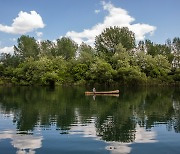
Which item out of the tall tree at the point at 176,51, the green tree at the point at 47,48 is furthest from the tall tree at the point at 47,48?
the tall tree at the point at 176,51

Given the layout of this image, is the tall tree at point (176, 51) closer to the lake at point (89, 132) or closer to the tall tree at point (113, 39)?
the tall tree at point (113, 39)

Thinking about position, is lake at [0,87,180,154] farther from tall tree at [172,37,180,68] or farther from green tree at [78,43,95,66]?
tall tree at [172,37,180,68]

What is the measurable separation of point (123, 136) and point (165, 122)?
26.0ft

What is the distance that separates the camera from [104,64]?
324 ft

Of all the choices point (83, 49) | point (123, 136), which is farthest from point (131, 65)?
point (123, 136)

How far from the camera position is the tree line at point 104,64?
3890 inches

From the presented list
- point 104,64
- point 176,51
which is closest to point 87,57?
point 104,64

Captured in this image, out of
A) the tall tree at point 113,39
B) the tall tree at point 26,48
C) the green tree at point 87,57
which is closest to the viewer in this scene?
the green tree at point 87,57

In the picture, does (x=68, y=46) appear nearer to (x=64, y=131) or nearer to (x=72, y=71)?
(x=72, y=71)

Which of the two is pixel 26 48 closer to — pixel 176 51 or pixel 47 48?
pixel 47 48

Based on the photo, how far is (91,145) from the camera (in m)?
19.1

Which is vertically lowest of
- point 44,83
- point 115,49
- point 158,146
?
point 158,146

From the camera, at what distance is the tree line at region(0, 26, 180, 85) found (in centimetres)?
9881

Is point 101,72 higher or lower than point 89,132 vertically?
higher
